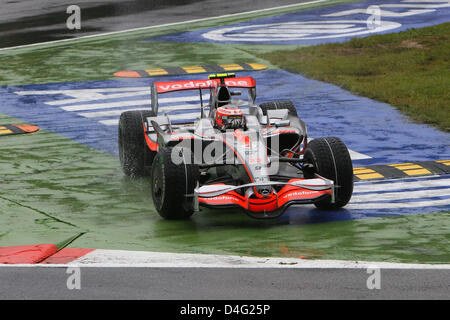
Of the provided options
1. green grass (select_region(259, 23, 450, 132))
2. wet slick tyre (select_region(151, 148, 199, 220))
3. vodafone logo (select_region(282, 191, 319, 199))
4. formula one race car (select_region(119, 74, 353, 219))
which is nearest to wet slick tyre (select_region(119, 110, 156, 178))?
formula one race car (select_region(119, 74, 353, 219))

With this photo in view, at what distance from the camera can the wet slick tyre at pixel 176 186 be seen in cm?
1177

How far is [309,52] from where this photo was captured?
2636 cm

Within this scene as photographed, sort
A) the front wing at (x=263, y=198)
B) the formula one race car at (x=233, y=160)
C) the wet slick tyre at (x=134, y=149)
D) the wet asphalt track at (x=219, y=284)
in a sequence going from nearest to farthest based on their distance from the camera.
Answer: the wet asphalt track at (x=219, y=284), the front wing at (x=263, y=198), the formula one race car at (x=233, y=160), the wet slick tyre at (x=134, y=149)

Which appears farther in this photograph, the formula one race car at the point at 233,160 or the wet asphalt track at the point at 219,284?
the formula one race car at the point at 233,160

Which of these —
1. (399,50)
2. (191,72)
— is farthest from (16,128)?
(399,50)

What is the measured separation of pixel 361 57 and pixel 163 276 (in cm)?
1715

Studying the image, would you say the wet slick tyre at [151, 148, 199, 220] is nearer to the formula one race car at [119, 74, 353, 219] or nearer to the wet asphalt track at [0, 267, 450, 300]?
the formula one race car at [119, 74, 353, 219]

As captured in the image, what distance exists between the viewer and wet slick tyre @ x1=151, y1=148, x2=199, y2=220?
464 inches

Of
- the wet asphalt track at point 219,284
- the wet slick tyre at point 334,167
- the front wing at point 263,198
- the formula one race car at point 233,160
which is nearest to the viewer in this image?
the wet asphalt track at point 219,284

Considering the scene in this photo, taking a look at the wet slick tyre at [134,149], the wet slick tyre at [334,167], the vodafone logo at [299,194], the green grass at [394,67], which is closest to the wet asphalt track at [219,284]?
the vodafone logo at [299,194]

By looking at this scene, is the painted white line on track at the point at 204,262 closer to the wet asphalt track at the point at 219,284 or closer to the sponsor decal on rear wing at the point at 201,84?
the wet asphalt track at the point at 219,284

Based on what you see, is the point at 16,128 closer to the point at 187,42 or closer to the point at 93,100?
the point at 93,100

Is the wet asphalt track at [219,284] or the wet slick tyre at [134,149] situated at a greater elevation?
the wet slick tyre at [134,149]

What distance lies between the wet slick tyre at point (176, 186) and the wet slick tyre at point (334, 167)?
1741 millimetres
